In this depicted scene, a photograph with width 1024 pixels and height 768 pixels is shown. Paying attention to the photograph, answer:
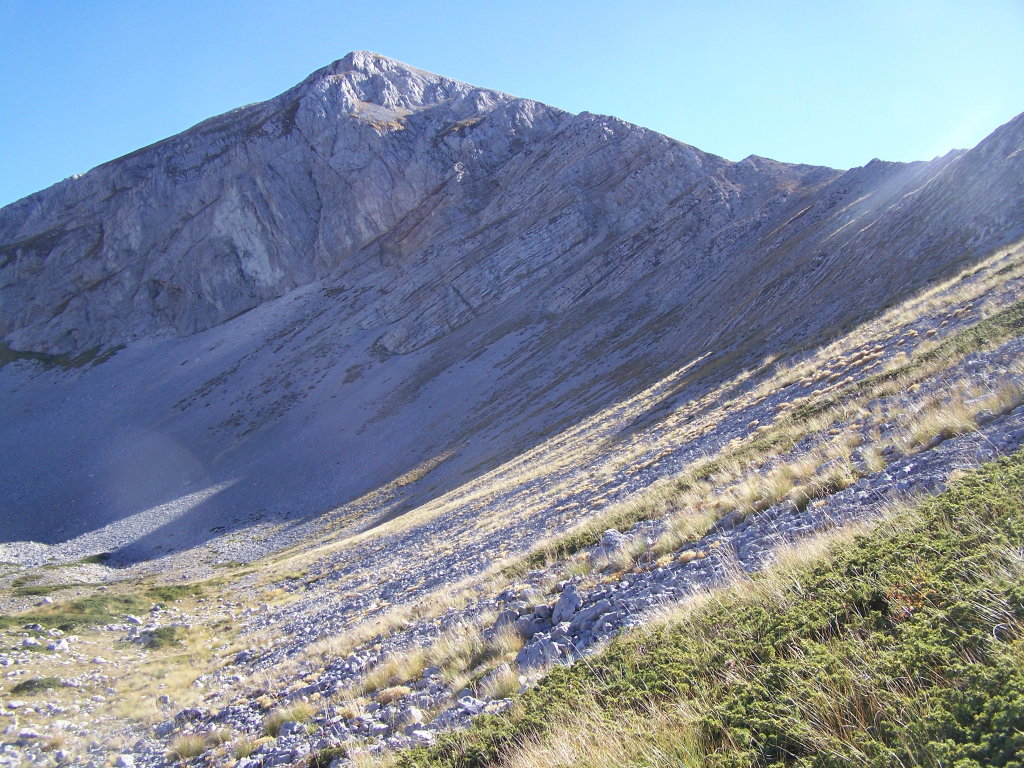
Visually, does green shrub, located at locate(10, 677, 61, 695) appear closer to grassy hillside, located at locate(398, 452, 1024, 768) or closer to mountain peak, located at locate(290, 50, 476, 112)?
grassy hillside, located at locate(398, 452, 1024, 768)

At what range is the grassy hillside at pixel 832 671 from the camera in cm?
255

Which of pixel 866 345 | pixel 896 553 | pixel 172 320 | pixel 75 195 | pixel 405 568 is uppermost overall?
pixel 75 195

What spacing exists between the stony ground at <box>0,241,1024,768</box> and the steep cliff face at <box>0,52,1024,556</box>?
11154 millimetres

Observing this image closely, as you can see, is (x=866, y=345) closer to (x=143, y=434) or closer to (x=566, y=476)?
(x=566, y=476)

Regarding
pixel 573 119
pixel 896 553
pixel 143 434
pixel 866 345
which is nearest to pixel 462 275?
pixel 573 119

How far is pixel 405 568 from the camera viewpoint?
64.0ft

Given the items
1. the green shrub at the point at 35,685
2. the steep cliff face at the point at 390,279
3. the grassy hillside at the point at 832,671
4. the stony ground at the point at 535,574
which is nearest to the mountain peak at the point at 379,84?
the steep cliff face at the point at 390,279

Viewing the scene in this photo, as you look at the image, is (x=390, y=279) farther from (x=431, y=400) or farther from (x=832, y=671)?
(x=832, y=671)

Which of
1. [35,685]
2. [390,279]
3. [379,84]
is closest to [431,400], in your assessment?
[390,279]

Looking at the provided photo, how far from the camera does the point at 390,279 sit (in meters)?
80.9

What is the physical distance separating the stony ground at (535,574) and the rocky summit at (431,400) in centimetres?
10

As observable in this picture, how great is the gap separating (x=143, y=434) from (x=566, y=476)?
65.9 metres

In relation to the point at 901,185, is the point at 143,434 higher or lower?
higher

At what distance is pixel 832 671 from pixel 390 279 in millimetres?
81658
